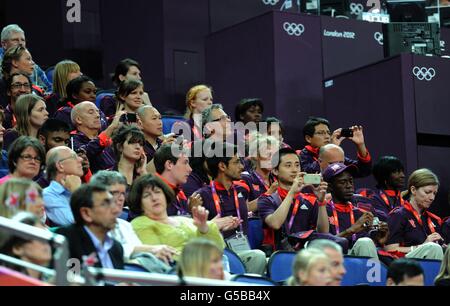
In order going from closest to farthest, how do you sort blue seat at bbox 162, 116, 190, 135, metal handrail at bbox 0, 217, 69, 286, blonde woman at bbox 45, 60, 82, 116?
metal handrail at bbox 0, 217, 69, 286 → blonde woman at bbox 45, 60, 82, 116 → blue seat at bbox 162, 116, 190, 135

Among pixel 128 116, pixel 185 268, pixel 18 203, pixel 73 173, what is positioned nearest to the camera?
pixel 185 268

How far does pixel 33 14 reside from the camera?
13.0 meters

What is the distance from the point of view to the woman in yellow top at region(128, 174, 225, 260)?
6430 mm

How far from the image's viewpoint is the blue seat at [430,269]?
24.9 feet

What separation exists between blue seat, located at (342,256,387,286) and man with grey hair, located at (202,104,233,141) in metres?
2.00

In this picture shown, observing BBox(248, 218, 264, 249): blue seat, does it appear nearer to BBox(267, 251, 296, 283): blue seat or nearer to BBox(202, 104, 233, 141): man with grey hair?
BBox(267, 251, 296, 283): blue seat

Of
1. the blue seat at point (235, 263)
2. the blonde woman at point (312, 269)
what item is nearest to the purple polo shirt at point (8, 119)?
the blue seat at point (235, 263)

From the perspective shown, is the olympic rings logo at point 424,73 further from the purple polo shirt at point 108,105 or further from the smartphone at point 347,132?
the purple polo shirt at point 108,105

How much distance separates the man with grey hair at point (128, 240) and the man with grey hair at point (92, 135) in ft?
5.70

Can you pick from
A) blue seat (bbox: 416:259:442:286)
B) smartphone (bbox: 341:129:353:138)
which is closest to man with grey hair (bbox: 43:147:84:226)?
blue seat (bbox: 416:259:442:286)

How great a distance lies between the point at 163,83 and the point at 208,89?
2.46 m

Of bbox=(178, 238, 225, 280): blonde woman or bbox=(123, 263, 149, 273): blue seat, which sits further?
bbox=(123, 263, 149, 273): blue seat

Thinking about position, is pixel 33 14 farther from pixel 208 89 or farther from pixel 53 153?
pixel 53 153
